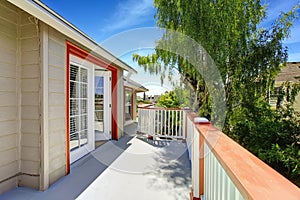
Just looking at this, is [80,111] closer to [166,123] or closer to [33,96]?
[33,96]

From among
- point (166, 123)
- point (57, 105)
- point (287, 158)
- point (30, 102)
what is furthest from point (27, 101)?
point (287, 158)

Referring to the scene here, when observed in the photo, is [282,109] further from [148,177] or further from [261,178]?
[261,178]

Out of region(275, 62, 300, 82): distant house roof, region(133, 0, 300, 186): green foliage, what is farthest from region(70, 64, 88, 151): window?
region(275, 62, 300, 82): distant house roof

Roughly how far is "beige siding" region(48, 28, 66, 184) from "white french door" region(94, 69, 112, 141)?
88.7 inches

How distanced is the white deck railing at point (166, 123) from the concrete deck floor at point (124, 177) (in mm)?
1027

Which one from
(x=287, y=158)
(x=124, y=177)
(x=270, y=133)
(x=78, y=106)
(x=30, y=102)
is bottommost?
(x=124, y=177)

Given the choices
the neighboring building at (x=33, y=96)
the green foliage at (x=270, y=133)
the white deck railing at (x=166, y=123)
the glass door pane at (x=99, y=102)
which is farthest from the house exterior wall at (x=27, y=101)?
the green foliage at (x=270, y=133)

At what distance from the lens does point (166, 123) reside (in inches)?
213

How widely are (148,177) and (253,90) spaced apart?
335 centimetres

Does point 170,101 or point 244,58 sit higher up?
point 244,58

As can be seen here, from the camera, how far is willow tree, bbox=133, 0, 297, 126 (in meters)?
3.73

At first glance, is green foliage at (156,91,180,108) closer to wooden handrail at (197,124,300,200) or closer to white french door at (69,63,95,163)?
white french door at (69,63,95,163)

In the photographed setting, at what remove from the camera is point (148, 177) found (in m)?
2.92

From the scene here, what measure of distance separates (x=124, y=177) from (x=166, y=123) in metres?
2.75
